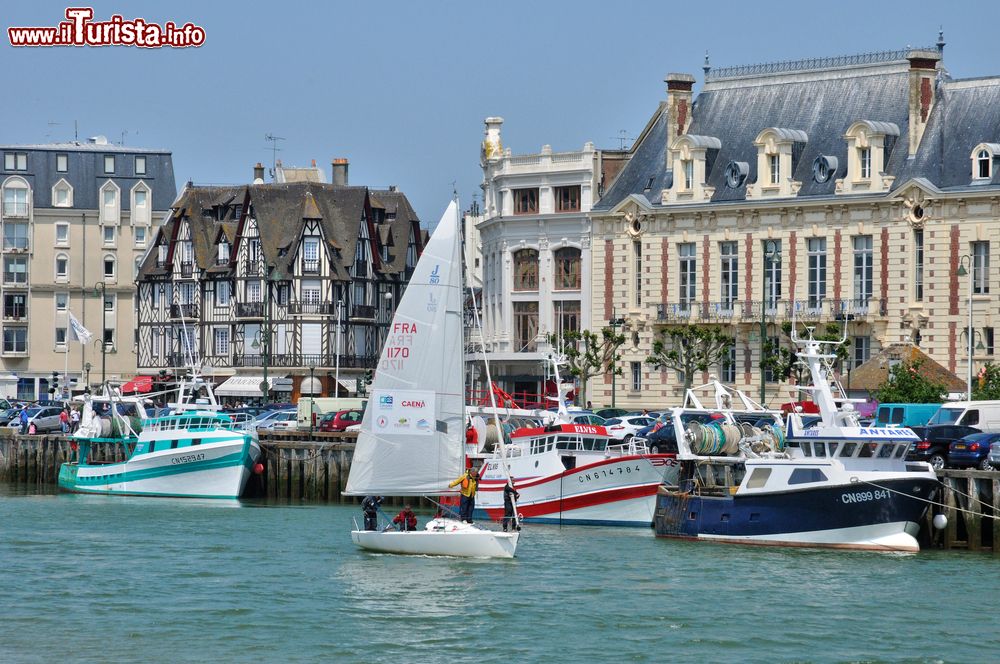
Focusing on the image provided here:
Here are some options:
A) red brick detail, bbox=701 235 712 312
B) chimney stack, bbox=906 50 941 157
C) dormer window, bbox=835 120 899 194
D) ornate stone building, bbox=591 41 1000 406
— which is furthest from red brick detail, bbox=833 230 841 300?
red brick detail, bbox=701 235 712 312

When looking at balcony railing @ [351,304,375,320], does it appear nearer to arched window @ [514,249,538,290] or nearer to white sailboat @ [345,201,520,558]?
arched window @ [514,249,538,290]

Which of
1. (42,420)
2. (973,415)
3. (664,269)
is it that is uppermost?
(664,269)

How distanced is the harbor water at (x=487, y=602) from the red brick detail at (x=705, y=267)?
1521 inches

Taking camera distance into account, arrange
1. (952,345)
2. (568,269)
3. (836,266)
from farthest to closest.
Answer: (568,269) → (836,266) → (952,345)

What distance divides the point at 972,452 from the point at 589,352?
3911 centimetres

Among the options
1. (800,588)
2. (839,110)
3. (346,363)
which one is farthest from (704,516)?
(346,363)

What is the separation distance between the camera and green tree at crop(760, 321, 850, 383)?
84.3 meters

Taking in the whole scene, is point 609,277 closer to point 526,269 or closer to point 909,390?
point 526,269

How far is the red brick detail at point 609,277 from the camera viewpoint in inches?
4003

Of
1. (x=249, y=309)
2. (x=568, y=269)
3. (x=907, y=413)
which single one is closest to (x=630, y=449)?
(x=907, y=413)

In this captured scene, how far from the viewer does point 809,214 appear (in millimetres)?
94250

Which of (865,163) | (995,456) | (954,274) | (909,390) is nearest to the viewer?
(995,456)

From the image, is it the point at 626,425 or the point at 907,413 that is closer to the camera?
the point at 626,425

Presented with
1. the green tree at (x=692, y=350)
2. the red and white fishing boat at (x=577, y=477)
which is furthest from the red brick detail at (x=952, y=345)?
the red and white fishing boat at (x=577, y=477)
